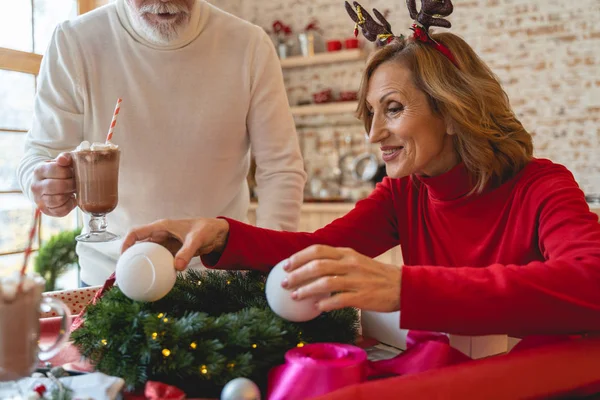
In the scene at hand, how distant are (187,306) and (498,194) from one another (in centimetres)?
76

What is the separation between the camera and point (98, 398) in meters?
0.84

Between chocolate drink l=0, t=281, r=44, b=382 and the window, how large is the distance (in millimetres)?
3629

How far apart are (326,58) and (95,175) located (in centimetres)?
441

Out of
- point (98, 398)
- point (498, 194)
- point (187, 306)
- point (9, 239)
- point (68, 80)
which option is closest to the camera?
point (98, 398)

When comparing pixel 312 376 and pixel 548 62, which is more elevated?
pixel 548 62

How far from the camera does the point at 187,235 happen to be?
51.3 inches

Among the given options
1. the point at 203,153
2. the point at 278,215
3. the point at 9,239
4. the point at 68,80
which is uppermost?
the point at 68,80

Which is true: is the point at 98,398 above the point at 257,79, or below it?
below

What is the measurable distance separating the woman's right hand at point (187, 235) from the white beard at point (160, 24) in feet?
2.54

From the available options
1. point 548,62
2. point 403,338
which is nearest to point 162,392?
point 403,338

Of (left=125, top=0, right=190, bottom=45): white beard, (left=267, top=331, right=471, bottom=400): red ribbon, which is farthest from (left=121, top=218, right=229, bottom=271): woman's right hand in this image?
(left=125, top=0, right=190, bottom=45): white beard

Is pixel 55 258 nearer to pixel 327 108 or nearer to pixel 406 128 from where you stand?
pixel 327 108

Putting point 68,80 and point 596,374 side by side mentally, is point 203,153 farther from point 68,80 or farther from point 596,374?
point 596,374

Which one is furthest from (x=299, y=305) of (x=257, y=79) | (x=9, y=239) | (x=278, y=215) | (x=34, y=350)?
(x=9, y=239)
